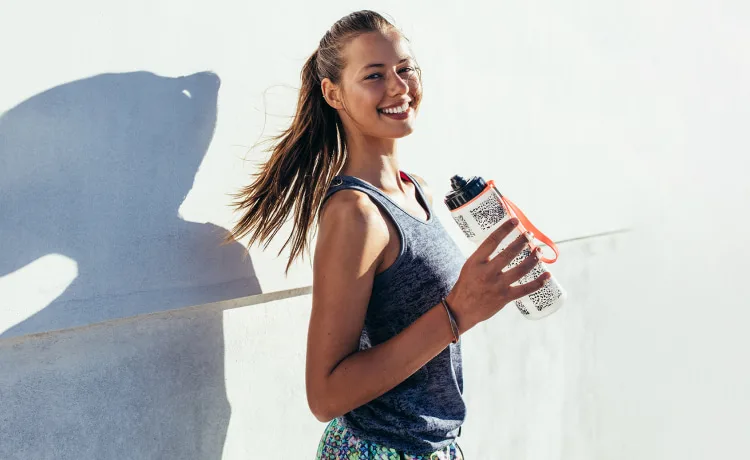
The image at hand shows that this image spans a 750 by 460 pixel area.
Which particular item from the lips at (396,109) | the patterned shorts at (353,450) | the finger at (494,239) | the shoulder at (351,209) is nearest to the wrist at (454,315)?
the finger at (494,239)

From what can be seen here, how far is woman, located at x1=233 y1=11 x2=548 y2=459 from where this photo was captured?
1473mm

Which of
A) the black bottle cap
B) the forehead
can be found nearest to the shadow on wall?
the forehead

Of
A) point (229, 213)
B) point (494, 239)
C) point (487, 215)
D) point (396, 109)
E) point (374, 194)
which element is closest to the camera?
point (494, 239)

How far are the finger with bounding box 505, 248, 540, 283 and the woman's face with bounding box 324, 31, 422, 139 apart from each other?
0.44 metres

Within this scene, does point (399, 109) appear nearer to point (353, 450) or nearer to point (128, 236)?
point (128, 236)

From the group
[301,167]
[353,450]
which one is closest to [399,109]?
[301,167]

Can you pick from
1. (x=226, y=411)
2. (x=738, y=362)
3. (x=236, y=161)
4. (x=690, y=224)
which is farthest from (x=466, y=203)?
(x=738, y=362)

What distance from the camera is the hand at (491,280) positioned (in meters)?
1.40

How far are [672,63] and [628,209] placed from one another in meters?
0.70

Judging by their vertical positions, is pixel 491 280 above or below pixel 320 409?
above

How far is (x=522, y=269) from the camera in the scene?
4.68 feet

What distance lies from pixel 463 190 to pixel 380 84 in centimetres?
34

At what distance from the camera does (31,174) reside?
1463 millimetres

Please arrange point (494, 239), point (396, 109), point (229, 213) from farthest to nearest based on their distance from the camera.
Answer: point (229, 213) < point (396, 109) < point (494, 239)
